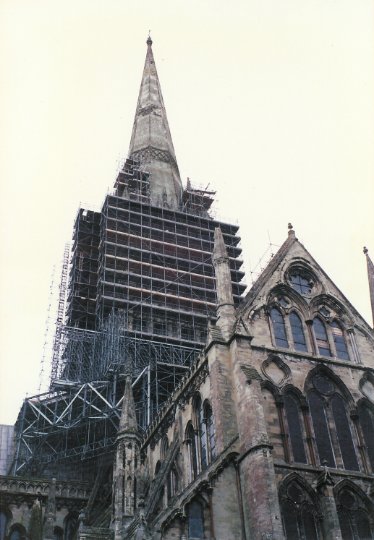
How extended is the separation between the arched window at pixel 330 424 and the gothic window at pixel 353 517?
1.20 metres

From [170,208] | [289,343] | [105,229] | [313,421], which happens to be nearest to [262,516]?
[313,421]

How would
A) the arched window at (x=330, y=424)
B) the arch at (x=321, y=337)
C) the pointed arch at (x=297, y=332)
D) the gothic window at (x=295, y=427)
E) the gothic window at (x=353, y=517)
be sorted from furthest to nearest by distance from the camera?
the arch at (x=321, y=337), the pointed arch at (x=297, y=332), the arched window at (x=330, y=424), the gothic window at (x=295, y=427), the gothic window at (x=353, y=517)

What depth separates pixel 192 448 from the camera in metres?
28.2

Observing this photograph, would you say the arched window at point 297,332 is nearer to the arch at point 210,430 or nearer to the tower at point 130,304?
the arch at point 210,430

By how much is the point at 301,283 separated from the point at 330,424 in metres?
6.87

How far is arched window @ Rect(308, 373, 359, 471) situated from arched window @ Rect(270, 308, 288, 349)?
1.86 meters

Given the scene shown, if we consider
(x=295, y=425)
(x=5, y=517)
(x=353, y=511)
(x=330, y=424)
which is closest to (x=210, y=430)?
(x=295, y=425)

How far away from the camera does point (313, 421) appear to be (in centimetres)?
2573

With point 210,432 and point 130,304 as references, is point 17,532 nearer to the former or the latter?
point 210,432

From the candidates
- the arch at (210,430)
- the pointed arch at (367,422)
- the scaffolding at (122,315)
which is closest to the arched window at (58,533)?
the scaffolding at (122,315)

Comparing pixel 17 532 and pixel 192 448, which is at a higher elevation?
pixel 192 448

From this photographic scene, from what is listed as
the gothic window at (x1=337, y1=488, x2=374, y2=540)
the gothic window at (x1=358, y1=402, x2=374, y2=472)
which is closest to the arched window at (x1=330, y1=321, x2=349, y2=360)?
the gothic window at (x1=358, y1=402, x2=374, y2=472)

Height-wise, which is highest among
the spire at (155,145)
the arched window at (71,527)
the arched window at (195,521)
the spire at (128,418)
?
the spire at (155,145)

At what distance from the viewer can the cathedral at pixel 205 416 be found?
74.9ft
